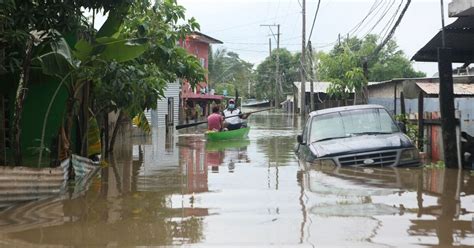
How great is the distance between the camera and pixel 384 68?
60.8 metres

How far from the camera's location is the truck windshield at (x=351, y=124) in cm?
1174

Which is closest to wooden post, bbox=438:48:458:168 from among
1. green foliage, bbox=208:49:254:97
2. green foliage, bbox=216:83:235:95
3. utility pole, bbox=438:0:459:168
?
utility pole, bbox=438:0:459:168

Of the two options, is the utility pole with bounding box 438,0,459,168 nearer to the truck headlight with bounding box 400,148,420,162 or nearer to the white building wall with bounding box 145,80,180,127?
the truck headlight with bounding box 400,148,420,162

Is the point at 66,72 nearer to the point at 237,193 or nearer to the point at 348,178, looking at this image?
the point at 237,193

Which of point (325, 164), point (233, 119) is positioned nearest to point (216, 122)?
point (233, 119)

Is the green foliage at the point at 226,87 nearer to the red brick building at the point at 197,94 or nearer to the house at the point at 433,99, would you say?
the red brick building at the point at 197,94

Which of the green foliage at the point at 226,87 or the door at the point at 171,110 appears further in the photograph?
the green foliage at the point at 226,87

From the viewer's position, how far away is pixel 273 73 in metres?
84.2

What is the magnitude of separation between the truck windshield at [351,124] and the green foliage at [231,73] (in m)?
67.8

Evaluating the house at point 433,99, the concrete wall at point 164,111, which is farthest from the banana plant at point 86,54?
the concrete wall at point 164,111

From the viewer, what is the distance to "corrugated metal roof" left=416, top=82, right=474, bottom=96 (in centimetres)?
1775

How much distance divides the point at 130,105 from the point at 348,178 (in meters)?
4.48

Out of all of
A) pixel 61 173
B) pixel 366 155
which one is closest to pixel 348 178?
pixel 366 155

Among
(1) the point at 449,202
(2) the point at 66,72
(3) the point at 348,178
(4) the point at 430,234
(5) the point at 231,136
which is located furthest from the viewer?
(5) the point at 231,136
